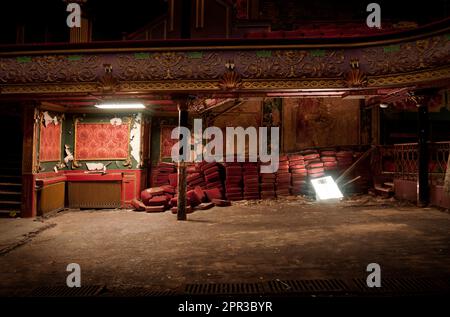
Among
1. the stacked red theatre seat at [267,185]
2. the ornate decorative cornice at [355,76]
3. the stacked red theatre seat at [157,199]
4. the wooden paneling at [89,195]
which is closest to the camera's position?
the ornate decorative cornice at [355,76]

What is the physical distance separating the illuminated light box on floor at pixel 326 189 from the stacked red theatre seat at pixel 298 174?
41cm

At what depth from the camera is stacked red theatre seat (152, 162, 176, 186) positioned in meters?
10.8

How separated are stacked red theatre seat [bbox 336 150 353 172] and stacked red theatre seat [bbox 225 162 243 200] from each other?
151 inches

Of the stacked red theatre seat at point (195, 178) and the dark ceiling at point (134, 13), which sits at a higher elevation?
the dark ceiling at point (134, 13)

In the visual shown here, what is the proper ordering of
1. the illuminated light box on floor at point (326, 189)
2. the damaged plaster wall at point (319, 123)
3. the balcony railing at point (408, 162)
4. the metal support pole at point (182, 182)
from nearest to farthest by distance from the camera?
the metal support pole at point (182, 182)
the balcony railing at point (408, 162)
the illuminated light box on floor at point (326, 189)
the damaged plaster wall at point (319, 123)

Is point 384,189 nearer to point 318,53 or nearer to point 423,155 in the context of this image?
point 423,155

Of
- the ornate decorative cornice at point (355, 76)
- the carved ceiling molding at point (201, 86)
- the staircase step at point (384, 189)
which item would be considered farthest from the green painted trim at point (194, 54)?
the staircase step at point (384, 189)

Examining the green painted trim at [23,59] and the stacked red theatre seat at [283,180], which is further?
the stacked red theatre seat at [283,180]

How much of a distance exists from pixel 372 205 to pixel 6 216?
10309mm

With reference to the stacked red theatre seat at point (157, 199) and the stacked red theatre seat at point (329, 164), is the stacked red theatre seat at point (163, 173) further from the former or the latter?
the stacked red theatre seat at point (329, 164)

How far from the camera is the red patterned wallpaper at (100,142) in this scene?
9.91 m

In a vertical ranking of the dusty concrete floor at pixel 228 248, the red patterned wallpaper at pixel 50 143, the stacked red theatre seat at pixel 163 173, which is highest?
the red patterned wallpaper at pixel 50 143

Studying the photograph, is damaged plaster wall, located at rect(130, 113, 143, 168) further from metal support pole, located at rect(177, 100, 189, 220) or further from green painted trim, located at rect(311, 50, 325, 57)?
green painted trim, located at rect(311, 50, 325, 57)
